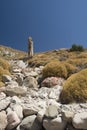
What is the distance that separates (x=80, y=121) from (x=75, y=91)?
2000mm

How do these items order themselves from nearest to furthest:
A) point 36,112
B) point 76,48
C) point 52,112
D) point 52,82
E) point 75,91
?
1. point 52,112
2. point 36,112
3. point 75,91
4. point 52,82
5. point 76,48

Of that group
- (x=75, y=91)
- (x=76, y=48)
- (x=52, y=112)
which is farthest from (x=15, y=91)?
(x=76, y=48)

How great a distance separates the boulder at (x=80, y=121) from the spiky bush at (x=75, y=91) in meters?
1.63

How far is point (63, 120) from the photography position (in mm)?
6672

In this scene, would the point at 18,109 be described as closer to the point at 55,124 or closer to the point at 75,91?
the point at 55,124

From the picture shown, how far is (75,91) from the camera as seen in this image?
27.2ft

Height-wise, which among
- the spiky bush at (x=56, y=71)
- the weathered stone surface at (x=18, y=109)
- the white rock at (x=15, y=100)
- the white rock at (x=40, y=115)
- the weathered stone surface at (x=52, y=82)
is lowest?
Answer: the white rock at (x=40, y=115)

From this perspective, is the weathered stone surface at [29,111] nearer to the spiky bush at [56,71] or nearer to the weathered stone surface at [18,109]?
the weathered stone surface at [18,109]

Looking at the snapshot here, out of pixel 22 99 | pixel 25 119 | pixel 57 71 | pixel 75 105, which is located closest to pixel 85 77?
pixel 75 105

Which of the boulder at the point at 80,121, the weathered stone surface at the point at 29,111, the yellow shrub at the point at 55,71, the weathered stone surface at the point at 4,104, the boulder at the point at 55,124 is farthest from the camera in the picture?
the yellow shrub at the point at 55,71

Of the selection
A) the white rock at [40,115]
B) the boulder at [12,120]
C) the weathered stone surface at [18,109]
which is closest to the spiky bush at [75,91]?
the white rock at [40,115]

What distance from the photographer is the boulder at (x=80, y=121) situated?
6297 mm

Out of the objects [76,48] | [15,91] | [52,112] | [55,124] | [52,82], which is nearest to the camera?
[55,124]

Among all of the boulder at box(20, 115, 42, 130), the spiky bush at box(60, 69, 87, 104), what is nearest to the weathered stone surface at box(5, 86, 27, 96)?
the spiky bush at box(60, 69, 87, 104)
